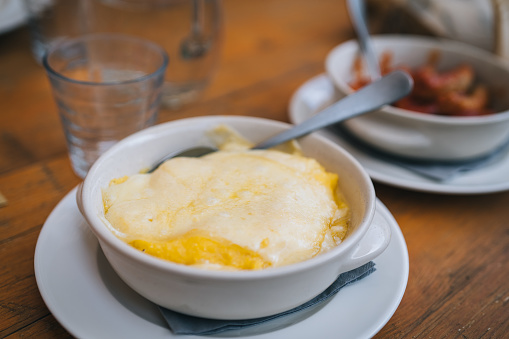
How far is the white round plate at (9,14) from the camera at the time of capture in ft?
4.19

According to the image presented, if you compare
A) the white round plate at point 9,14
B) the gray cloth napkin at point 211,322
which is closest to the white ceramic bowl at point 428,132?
the gray cloth napkin at point 211,322

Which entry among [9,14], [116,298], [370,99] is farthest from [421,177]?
[9,14]

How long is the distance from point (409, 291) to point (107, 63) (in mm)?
738

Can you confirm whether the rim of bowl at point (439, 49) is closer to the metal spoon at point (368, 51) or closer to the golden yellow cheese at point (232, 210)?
the metal spoon at point (368, 51)

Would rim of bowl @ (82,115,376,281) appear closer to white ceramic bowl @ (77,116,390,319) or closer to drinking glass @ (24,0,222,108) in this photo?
white ceramic bowl @ (77,116,390,319)

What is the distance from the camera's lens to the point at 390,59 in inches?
51.5

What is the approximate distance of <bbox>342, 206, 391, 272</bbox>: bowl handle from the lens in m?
0.61

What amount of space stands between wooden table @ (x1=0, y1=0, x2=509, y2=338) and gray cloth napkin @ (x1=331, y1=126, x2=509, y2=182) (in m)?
0.05

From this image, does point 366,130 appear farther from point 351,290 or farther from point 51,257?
point 51,257

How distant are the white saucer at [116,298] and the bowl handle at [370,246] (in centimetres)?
5

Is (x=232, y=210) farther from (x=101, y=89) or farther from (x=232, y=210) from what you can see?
(x=101, y=89)

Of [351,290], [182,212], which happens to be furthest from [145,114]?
[351,290]

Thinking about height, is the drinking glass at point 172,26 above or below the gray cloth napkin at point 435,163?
above

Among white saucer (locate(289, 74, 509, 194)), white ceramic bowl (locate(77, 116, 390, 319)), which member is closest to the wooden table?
white saucer (locate(289, 74, 509, 194))
